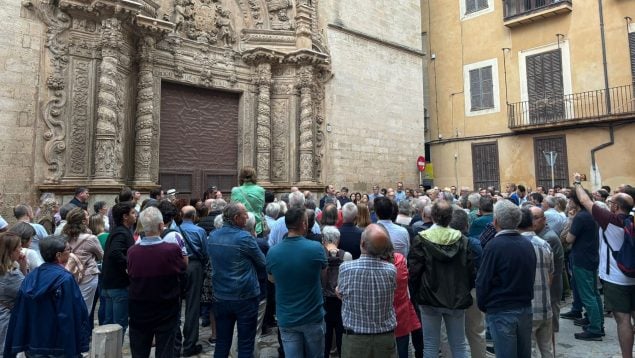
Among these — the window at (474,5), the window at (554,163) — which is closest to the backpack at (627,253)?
the window at (554,163)

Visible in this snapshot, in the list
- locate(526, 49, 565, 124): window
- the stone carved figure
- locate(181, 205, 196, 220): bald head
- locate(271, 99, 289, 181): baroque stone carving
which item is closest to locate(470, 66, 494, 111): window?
locate(526, 49, 565, 124): window

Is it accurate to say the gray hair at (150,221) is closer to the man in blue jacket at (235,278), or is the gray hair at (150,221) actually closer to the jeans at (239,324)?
the man in blue jacket at (235,278)

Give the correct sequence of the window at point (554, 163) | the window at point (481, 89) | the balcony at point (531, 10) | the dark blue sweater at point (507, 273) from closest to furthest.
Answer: the dark blue sweater at point (507, 273), the balcony at point (531, 10), the window at point (554, 163), the window at point (481, 89)

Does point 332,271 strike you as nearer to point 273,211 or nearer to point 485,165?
point 273,211

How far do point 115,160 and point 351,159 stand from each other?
7165 millimetres

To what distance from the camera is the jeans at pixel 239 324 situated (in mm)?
3832

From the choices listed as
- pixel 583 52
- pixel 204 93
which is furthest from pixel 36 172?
pixel 583 52

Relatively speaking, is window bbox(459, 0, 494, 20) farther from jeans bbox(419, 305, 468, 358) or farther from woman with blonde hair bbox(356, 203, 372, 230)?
jeans bbox(419, 305, 468, 358)

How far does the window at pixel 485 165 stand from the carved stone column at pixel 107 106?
13.8 meters

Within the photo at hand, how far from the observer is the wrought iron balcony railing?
51.6ft

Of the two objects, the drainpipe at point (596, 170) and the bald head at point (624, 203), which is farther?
the drainpipe at point (596, 170)

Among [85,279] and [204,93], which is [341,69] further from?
[85,279]

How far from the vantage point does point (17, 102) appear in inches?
326

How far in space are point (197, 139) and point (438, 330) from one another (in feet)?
30.4
